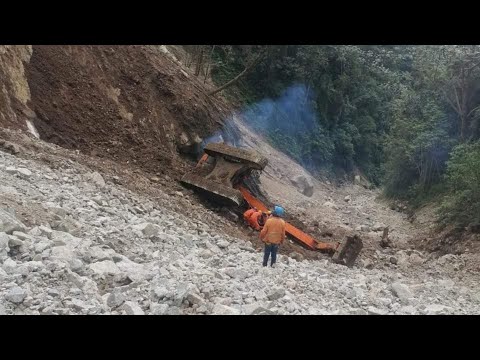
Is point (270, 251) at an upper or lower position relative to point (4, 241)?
upper

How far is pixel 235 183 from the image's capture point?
10797 millimetres

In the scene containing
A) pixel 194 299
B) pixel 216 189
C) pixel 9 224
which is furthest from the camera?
pixel 216 189

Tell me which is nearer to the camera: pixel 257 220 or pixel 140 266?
pixel 140 266

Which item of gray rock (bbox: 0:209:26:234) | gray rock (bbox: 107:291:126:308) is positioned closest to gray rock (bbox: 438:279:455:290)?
gray rock (bbox: 107:291:126:308)

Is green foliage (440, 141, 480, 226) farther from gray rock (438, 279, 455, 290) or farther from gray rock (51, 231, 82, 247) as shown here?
gray rock (51, 231, 82, 247)

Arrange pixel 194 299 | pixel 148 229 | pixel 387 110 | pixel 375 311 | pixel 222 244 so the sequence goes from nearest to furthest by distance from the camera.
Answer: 1. pixel 194 299
2. pixel 375 311
3. pixel 148 229
4. pixel 222 244
5. pixel 387 110

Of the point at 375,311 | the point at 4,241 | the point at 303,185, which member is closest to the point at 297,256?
the point at 375,311

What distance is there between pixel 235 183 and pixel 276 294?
5.20 meters

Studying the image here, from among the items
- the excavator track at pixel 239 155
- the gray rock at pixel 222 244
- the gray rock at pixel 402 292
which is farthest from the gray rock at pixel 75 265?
the excavator track at pixel 239 155

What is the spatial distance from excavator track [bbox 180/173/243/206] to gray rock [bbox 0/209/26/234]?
15.8ft

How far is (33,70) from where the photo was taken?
10.8m

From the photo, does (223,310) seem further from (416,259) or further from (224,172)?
(416,259)

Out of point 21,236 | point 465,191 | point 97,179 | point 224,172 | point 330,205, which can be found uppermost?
point 465,191

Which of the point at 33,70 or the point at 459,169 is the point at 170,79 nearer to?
the point at 33,70
